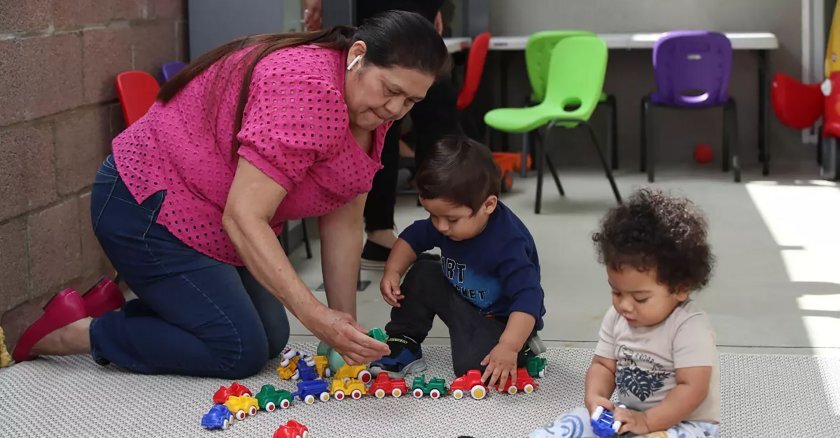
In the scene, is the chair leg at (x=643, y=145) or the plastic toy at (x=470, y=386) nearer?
the plastic toy at (x=470, y=386)

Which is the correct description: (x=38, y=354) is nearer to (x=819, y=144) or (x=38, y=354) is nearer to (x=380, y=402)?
(x=380, y=402)

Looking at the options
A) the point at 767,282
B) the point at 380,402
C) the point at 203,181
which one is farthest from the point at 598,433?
the point at 767,282

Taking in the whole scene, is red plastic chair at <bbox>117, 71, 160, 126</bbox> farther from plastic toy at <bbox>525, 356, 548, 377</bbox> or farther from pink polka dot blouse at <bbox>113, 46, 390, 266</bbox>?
plastic toy at <bbox>525, 356, 548, 377</bbox>

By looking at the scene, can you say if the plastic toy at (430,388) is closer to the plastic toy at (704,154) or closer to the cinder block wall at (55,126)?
the cinder block wall at (55,126)

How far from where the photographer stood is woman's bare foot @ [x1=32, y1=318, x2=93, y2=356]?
8.68 ft

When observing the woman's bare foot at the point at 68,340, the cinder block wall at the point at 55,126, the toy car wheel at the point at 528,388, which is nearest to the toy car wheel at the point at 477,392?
the toy car wheel at the point at 528,388

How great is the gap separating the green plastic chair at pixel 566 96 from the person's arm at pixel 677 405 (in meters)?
2.89

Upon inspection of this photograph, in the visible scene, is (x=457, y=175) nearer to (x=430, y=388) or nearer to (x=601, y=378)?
(x=430, y=388)

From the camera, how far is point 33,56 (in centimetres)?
294

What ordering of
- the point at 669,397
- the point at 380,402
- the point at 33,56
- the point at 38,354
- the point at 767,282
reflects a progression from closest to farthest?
the point at 669,397 → the point at 380,402 → the point at 38,354 → the point at 33,56 → the point at 767,282

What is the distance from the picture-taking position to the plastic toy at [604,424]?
1886mm

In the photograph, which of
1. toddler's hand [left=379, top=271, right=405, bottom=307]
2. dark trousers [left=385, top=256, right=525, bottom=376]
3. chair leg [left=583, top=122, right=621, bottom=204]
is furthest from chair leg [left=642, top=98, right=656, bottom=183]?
toddler's hand [left=379, top=271, right=405, bottom=307]

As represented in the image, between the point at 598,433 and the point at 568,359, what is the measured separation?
0.77m

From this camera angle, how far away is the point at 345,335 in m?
2.16
